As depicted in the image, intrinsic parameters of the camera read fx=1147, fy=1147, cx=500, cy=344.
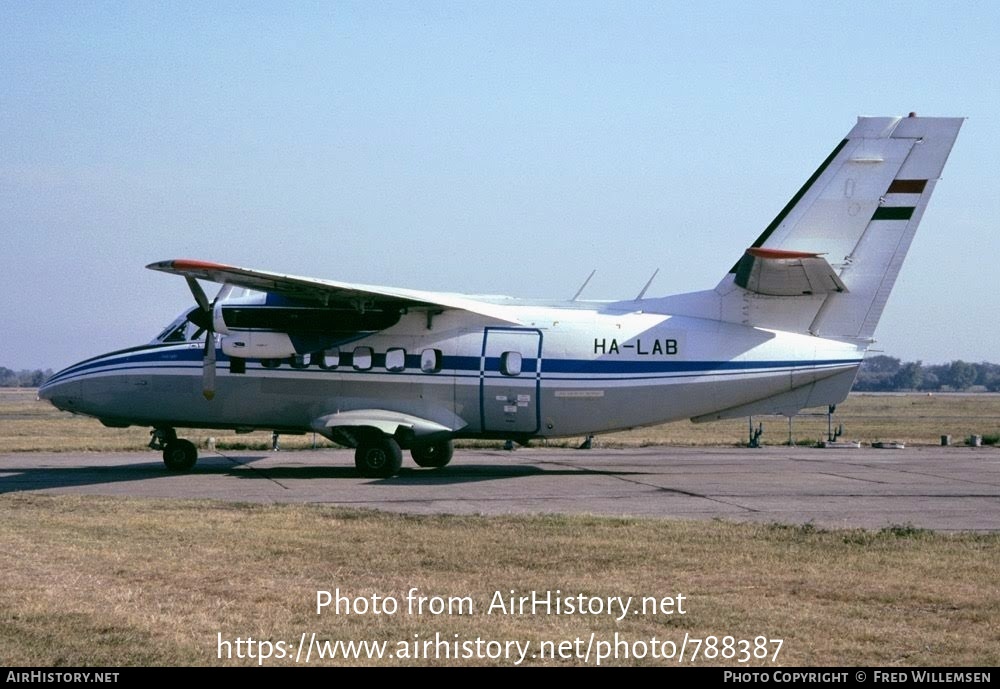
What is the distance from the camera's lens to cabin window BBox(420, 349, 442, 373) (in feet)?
86.4

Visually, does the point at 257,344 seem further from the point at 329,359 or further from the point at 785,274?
the point at 785,274

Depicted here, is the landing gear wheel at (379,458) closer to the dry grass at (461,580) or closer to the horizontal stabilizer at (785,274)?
the dry grass at (461,580)

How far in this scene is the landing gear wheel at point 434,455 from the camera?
28453mm

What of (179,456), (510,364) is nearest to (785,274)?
(510,364)

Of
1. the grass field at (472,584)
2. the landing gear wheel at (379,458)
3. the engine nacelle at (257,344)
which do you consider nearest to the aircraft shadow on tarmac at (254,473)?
the landing gear wheel at (379,458)

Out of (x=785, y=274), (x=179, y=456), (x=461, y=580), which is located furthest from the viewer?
(x=179, y=456)

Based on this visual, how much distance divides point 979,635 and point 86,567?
397 inches

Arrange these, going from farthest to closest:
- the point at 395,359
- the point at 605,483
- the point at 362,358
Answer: the point at 362,358, the point at 395,359, the point at 605,483

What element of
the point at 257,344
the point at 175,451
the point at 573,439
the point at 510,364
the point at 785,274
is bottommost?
the point at 573,439

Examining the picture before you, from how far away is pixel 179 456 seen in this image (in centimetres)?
2800

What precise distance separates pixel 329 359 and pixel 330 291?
8.01ft

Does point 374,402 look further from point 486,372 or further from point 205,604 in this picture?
point 205,604

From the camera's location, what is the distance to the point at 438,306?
26.1 metres

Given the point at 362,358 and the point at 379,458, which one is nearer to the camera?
the point at 379,458
